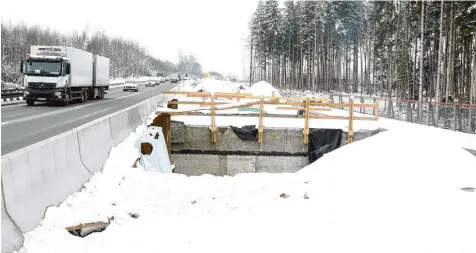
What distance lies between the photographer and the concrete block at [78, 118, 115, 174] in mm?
8586

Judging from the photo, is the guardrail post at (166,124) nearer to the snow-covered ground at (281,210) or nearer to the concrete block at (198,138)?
the concrete block at (198,138)

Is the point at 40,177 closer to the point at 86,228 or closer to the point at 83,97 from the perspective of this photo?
the point at 86,228

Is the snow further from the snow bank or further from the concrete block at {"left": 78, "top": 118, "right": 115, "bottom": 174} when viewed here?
the snow bank

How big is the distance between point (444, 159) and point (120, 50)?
16365 cm

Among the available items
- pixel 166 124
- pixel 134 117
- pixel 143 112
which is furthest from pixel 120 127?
pixel 143 112

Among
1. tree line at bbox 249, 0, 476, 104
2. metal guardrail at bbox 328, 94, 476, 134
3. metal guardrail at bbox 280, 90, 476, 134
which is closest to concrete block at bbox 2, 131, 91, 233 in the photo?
metal guardrail at bbox 280, 90, 476, 134

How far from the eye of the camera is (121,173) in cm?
942

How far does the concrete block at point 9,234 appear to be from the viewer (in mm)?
4754

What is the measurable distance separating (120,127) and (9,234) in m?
8.24

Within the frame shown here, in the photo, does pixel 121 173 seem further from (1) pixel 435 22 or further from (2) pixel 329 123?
(1) pixel 435 22

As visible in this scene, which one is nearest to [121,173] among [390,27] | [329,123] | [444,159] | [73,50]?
[444,159]

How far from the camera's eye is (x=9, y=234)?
4887 millimetres

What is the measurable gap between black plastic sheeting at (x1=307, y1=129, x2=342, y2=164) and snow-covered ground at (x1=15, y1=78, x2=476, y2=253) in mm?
5641

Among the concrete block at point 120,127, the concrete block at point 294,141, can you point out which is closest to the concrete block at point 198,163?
the concrete block at point 294,141
